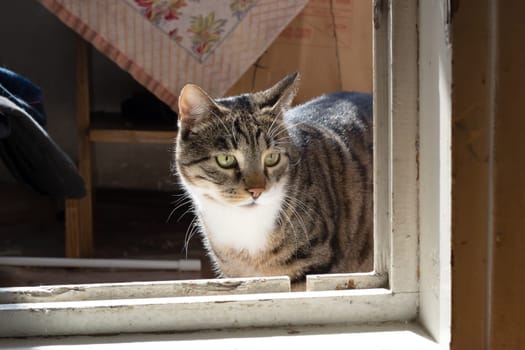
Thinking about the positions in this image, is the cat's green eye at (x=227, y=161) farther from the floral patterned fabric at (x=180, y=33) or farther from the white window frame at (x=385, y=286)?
A: the white window frame at (x=385, y=286)

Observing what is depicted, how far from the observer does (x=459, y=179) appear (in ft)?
2.01

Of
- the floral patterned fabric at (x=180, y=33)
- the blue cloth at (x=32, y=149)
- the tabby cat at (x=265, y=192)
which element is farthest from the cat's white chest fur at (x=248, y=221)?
the floral patterned fabric at (x=180, y=33)

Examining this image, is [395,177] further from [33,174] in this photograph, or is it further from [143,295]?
[33,174]

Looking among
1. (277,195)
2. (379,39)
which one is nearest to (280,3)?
(277,195)

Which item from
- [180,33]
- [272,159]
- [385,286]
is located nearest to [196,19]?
[180,33]

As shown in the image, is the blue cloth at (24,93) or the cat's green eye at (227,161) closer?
the cat's green eye at (227,161)

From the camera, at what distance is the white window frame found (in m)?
0.67

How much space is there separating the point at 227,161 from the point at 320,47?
32.6 inches

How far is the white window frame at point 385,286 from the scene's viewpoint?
0.67 meters

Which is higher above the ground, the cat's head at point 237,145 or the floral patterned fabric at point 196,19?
the floral patterned fabric at point 196,19

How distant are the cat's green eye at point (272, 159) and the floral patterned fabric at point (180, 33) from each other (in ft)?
1.99

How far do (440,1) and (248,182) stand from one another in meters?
0.89

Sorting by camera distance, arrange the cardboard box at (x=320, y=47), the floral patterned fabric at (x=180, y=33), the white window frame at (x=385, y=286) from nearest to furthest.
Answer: the white window frame at (x=385, y=286) < the floral patterned fabric at (x=180, y=33) < the cardboard box at (x=320, y=47)

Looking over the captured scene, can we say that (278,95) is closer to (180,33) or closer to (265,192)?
(265,192)
